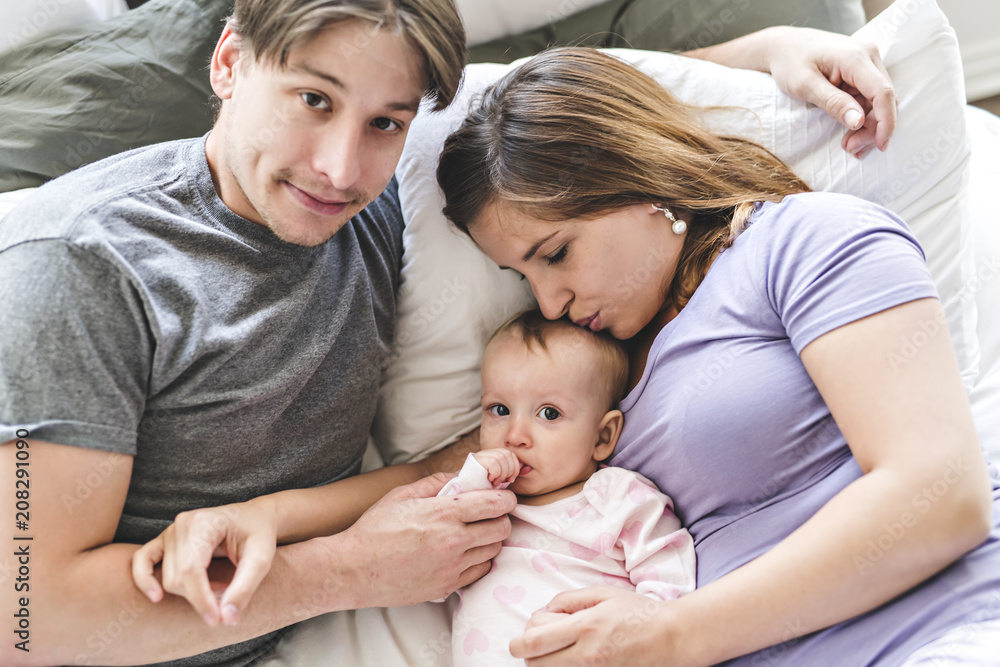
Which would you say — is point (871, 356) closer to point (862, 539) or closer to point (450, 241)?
point (862, 539)

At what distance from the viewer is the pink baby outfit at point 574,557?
1326mm

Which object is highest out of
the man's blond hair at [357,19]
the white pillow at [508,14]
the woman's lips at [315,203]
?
the man's blond hair at [357,19]

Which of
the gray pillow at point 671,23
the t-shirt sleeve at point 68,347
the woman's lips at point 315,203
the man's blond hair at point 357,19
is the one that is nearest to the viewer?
the t-shirt sleeve at point 68,347

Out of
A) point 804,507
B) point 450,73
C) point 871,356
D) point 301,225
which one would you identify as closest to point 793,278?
point 871,356

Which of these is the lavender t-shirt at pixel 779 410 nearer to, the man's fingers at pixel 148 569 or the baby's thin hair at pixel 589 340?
the baby's thin hair at pixel 589 340

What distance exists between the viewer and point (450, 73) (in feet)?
4.21

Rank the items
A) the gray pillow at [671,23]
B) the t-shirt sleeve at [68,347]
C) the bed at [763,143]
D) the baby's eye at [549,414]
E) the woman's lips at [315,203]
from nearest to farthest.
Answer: the t-shirt sleeve at [68,347]
the woman's lips at [315,203]
the baby's eye at [549,414]
the bed at [763,143]
the gray pillow at [671,23]

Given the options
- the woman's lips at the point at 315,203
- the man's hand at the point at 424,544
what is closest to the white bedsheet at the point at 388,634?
the man's hand at the point at 424,544

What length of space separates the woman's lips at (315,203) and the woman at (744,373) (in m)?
0.35

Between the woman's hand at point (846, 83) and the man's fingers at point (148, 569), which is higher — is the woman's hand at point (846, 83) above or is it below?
above

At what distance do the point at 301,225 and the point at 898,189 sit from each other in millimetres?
1313

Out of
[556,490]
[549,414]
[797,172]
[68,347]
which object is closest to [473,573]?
[556,490]

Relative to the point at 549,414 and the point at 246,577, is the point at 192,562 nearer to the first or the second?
the point at 246,577

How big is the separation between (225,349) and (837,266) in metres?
1.05
